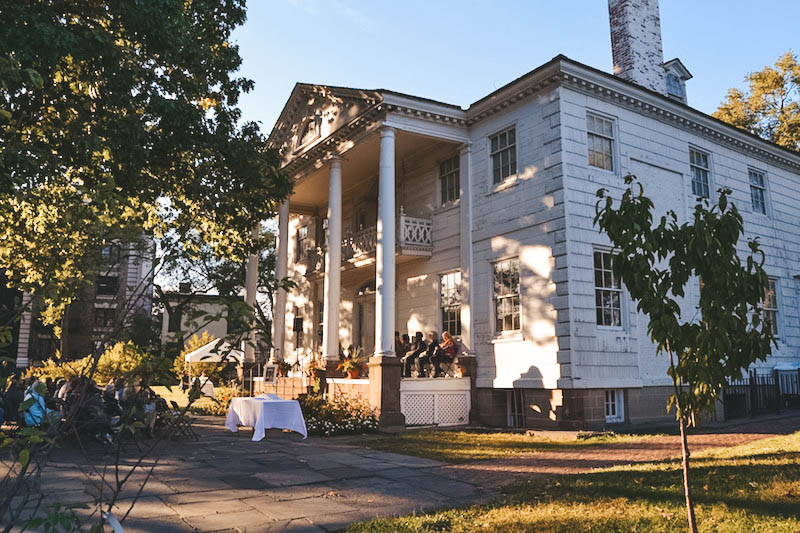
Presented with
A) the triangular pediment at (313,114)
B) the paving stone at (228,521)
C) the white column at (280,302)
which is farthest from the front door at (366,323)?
the paving stone at (228,521)

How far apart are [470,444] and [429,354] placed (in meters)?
4.74

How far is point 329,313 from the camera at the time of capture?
18.0 meters

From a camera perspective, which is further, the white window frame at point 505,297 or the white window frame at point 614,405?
the white window frame at point 505,297

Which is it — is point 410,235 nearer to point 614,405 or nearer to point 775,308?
point 614,405

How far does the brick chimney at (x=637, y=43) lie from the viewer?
19.4 m

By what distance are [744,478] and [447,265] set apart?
1175 cm

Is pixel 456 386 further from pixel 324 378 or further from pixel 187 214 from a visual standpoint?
pixel 187 214

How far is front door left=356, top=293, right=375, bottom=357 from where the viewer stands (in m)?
22.2

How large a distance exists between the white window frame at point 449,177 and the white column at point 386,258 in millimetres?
2656

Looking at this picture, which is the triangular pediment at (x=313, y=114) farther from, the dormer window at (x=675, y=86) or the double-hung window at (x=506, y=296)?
the dormer window at (x=675, y=86)

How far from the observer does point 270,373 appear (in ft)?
66.3

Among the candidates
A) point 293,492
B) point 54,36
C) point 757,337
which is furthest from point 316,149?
point 757,337

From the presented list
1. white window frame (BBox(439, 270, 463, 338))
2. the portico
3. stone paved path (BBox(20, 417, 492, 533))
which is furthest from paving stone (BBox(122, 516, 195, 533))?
white window frame (BBox(439, 270, 463, 338))

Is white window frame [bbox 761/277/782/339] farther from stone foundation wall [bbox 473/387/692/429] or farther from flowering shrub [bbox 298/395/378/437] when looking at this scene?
flowering shrub [bbox 298/395/378/437]
